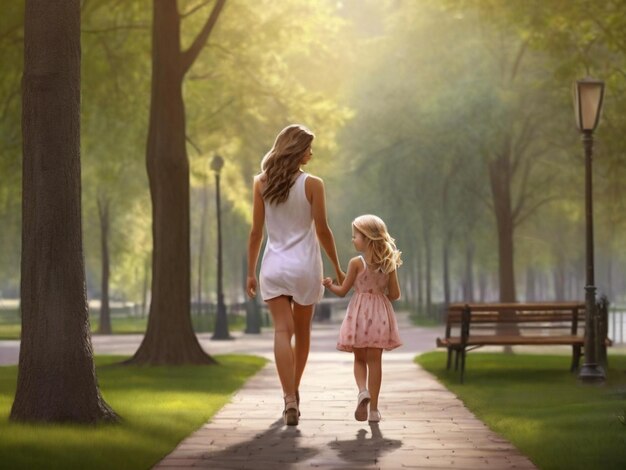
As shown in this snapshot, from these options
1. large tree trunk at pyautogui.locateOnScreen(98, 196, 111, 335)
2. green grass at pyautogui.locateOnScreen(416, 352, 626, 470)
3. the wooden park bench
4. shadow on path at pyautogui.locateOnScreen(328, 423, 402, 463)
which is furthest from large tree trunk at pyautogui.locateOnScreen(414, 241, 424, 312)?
shadow on path at pyautogui.locateOnScreen(328, 423, 402, 463)

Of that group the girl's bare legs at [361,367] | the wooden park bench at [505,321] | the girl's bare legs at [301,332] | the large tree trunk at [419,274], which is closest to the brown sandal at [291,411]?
the girl's bare legs at [301,332]

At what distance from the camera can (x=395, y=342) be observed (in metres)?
10.6

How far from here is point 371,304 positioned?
35.0 feet

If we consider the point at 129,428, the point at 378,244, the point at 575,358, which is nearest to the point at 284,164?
the point at 378,244

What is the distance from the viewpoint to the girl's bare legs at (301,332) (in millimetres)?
10039

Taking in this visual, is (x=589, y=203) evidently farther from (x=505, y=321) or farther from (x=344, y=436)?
(x=344, y=436)

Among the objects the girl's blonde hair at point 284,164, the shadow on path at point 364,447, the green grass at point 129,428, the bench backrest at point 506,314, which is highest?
the girl's blonde hair at point 284,164

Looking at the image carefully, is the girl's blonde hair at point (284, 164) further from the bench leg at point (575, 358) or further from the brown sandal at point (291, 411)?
the bench leg at point (575, 358)

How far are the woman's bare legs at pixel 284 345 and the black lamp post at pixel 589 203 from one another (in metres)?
7.17

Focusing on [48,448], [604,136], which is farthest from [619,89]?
[48,448]

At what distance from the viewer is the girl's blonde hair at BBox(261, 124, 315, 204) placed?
9836 mm

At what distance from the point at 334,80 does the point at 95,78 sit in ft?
72.3

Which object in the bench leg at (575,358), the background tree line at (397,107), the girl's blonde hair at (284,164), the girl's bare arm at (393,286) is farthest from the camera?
the background tree line at (397,107)

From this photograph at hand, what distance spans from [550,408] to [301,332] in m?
3.58
